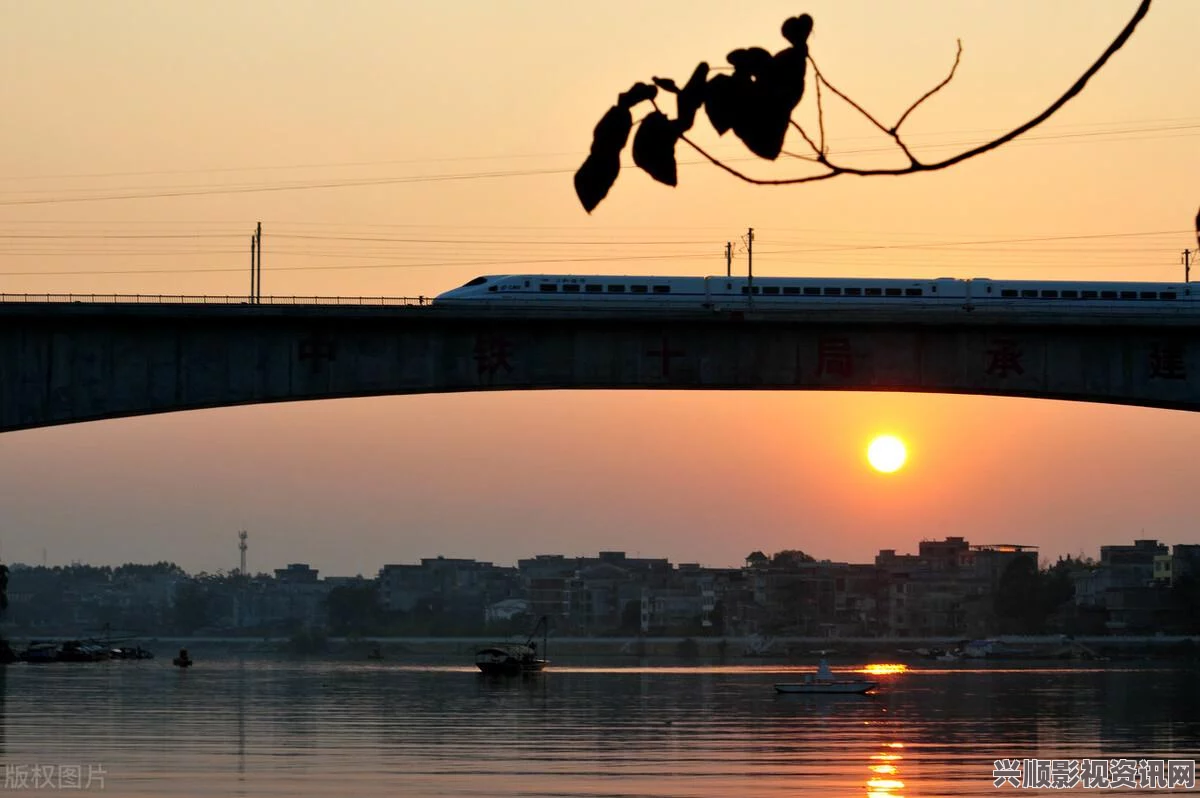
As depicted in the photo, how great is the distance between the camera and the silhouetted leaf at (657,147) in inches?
307

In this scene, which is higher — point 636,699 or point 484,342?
point 484,342

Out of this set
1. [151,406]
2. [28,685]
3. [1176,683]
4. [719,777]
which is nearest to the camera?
[151,406]

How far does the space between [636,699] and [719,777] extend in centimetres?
5421

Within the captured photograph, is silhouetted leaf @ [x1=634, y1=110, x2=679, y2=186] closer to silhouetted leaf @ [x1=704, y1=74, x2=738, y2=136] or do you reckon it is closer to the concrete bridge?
silhouetted leaf @ [x1=704, y1=74, x2=738, y2=136]

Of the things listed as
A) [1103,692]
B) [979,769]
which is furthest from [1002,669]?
[979,769]

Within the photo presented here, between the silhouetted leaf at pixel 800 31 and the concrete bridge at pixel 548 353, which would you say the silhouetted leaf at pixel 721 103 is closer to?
the silhouetted leaf at pixel 800 31

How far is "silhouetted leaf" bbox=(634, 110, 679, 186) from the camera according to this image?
7.79 meters

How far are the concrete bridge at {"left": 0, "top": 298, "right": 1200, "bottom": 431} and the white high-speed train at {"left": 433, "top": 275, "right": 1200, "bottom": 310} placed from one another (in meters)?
11.4

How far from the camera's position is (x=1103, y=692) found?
120 m

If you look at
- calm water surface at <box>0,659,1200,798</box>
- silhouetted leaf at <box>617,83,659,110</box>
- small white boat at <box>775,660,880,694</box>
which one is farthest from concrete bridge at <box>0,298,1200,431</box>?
small white boat at <box>775,660,880,694</box>

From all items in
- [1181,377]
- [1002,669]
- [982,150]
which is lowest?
[1002,669]

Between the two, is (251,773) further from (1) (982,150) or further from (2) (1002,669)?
(2) (1002,669)

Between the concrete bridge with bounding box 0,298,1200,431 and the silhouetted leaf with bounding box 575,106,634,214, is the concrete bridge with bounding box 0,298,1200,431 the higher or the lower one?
the higher one

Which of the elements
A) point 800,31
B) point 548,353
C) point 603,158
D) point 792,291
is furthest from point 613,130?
point 792,291
